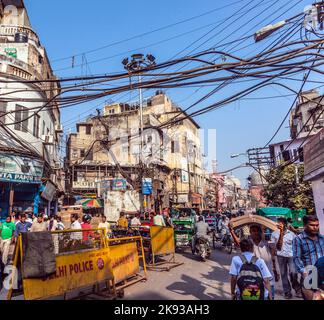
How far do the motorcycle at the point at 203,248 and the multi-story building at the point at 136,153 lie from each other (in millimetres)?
17065

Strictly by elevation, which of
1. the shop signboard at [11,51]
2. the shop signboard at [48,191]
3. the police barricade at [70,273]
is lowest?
the police barricade at [70,273]

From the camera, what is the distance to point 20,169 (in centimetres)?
1559

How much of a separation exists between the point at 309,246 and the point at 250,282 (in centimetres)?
130

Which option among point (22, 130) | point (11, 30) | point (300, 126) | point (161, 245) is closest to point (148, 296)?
point (161, 245)

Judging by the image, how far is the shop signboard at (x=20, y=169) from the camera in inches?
579

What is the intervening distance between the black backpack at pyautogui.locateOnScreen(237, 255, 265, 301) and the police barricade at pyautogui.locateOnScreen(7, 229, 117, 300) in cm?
325

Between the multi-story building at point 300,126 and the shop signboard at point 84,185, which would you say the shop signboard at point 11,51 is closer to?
the shop signboard at point 84,185

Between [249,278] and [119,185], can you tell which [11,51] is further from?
[249,278]

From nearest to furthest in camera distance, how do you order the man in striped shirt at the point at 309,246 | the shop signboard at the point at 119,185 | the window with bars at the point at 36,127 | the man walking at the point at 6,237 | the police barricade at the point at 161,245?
the man in striped shirt at the point at 309,246 < the man walking at the point at 6,237 < the police barricade at the point at 161,245 < the window with bars at the point at 36,127 < the shop signboard at the point at 119,185

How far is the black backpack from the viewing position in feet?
11.7

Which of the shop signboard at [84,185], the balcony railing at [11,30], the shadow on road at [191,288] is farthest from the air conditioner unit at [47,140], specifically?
the shadow on road at [191,288]

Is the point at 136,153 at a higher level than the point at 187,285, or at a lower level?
higher

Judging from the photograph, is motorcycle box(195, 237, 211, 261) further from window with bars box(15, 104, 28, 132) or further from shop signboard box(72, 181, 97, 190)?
shop signboard box(72, 181, 97, 190)

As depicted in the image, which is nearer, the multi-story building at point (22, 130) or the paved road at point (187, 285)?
the paved road at point (187, 285)
